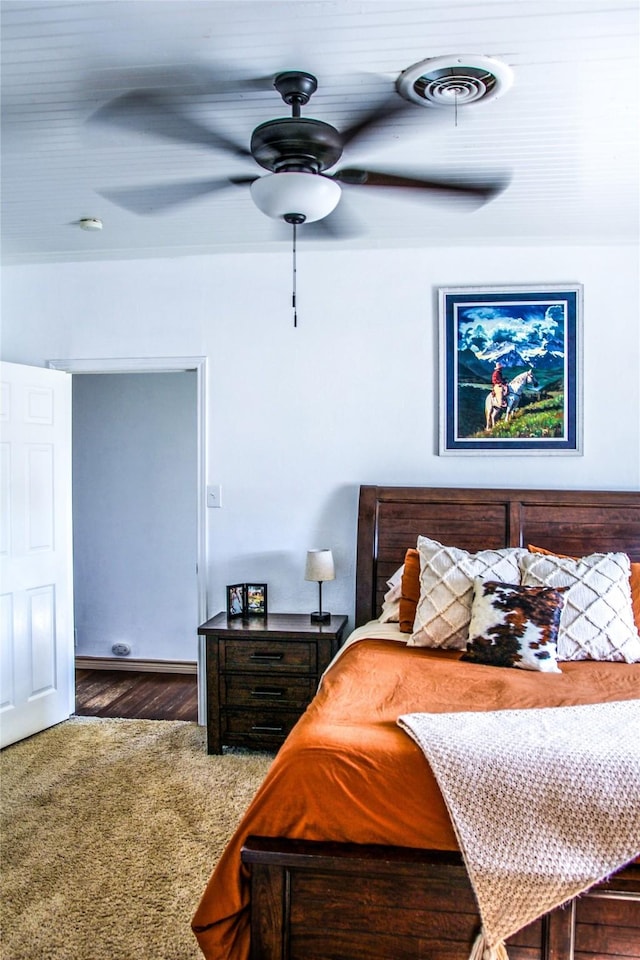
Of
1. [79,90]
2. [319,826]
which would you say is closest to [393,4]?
[79,90]

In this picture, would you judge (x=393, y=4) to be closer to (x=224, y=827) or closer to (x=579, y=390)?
(x=579, y=390)

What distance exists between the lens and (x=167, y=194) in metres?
2.61

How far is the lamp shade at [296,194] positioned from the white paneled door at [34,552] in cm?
228

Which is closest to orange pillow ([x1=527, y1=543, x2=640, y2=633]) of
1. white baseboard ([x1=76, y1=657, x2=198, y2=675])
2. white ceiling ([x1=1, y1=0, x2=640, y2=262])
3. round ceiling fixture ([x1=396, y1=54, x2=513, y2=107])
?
white ceiling ([x1=1, y1=0, x2=640, y2=262])

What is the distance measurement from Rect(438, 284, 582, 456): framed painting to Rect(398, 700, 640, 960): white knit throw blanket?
226 cm

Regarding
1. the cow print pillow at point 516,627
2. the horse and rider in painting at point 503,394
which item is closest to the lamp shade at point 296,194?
the cow print pillow at point 516,627

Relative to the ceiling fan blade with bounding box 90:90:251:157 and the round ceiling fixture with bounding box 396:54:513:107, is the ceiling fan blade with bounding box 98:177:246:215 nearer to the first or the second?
the ceiling fan blade with bounding box 90:90:251:157

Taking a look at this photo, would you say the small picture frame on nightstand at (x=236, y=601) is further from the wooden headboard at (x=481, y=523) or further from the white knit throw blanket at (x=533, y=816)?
the white knit throw blanket at (x=533, y=816)

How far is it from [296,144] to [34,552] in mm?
2846

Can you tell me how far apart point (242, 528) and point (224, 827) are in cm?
168

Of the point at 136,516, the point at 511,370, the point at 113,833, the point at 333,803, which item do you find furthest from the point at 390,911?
the point at 136,516

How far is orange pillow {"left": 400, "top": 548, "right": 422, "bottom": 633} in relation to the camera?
3426 millimetres

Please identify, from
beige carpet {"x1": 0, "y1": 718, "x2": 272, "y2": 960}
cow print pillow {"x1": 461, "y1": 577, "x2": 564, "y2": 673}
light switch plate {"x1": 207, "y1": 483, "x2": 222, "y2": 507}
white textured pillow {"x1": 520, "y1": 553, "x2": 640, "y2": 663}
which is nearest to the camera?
beige carpet {"x1": 0, "y1": 718, "x2": 272, "y2": 960}

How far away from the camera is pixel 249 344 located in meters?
4.26
